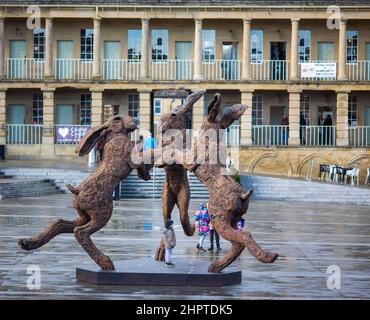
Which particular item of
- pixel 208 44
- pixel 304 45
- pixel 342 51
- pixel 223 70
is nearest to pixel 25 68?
pixel 208 44

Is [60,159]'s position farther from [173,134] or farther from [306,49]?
[173,134]

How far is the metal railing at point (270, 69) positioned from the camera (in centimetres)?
5578

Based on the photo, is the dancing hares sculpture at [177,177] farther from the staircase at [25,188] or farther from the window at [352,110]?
the window at [352,110]

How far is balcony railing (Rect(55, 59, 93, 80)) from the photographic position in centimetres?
5550

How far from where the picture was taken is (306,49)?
5706 centimetres

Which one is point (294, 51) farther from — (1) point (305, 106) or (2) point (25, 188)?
(2) point (25, 188)

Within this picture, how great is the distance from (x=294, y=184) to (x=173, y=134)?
85.4 ft

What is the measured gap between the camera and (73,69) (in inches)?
2195

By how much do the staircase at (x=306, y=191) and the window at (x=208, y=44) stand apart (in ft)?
40.9

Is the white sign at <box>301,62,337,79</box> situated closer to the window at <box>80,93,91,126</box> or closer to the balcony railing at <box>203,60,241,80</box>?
the balcony railing at <box>203,60,241,80</box>

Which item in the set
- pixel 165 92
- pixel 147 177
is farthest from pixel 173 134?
pixel 165 92

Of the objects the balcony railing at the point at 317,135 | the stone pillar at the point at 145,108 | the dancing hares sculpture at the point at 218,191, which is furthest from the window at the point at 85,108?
the dancing hares sculpture at the point at 218,191

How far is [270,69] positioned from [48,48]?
10.6m

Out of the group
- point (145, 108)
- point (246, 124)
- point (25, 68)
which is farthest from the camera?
point (25, 68)
